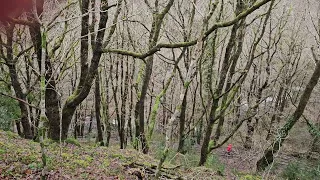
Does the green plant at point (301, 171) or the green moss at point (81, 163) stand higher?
the green moss at point (81, 163)

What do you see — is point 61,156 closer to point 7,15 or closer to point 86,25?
point 86,25

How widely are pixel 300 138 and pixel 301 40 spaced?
6969 mm

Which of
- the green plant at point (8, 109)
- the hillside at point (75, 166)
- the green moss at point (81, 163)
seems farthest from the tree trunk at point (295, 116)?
the green plant at point (8, 109)

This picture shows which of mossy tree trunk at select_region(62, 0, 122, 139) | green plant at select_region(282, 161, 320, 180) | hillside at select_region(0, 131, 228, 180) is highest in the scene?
mossy tree trunk at select_region(62, 0, 122, 139)

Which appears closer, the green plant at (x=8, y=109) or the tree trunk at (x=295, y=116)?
the tree trunk at (x=295, y=116)

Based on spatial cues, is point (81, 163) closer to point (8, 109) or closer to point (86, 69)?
point (86, 69)

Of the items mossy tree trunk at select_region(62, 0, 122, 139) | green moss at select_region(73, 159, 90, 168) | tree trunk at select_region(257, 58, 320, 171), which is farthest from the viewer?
tree trunk at select_region(257, 58, 320, 171)

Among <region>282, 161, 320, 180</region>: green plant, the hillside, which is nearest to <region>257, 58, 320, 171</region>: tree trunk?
the hillside

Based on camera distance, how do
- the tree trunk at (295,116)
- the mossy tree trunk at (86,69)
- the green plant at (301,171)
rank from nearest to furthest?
the mossy tree trunk at (86,69), the tree trunk at (295,116), the green plant at (301,171)

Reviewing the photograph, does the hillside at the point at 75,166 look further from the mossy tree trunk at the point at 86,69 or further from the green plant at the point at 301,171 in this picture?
the green plant at the point at 301,171

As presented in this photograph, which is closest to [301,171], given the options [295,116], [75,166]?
[295,116]

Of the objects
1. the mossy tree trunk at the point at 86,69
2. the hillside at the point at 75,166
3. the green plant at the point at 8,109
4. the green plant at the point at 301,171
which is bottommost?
the green plant at the point at 301,171

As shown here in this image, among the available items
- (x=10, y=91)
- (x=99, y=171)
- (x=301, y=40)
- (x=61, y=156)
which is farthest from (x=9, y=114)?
(x=301, y=40)

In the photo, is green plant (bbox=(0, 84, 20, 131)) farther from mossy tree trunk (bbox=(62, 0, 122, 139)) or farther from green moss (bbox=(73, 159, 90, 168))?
green moss (bbox=(73, 159, 90, 168))
